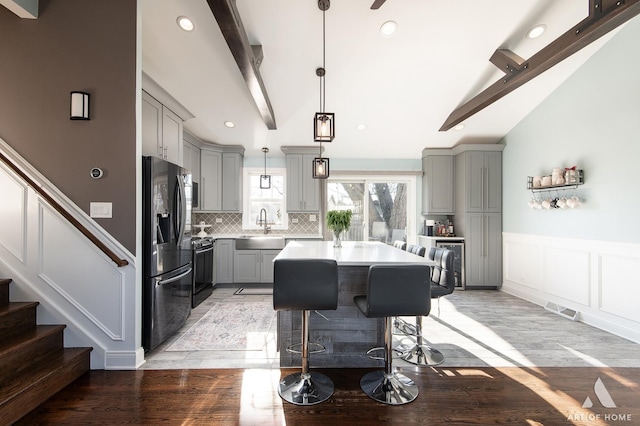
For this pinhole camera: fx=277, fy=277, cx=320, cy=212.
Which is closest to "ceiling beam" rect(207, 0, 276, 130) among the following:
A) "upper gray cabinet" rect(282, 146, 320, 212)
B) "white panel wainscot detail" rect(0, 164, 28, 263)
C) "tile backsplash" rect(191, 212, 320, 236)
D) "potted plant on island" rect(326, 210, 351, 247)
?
"upper gray cabinet" rect(282, 146, 320, 212)

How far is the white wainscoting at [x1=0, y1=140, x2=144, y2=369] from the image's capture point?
2.31 m

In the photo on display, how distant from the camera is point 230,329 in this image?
3.17 meters

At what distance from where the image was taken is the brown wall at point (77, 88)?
7.73ft

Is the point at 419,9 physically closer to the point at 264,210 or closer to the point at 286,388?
the point at 286,388

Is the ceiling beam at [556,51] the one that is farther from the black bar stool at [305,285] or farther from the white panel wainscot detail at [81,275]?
the white panel wainscot detail at [81,275]

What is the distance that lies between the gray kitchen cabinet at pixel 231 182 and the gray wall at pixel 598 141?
4894mm

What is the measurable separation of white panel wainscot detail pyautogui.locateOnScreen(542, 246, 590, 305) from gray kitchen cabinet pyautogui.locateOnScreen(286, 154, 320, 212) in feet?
12.1

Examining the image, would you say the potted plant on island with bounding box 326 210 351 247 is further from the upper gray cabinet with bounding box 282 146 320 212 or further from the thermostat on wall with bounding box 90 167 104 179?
the upper gray cabinet with bounding box 282 146 320 212

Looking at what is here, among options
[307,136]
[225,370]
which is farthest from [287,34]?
[225,370]

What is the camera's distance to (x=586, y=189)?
11.3 ft

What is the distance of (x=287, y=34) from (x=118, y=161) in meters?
2.10

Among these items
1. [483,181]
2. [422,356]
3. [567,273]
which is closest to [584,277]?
[567,273]

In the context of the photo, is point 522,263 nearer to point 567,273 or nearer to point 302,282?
point 567,273

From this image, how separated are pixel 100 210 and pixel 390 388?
276 centimetres
